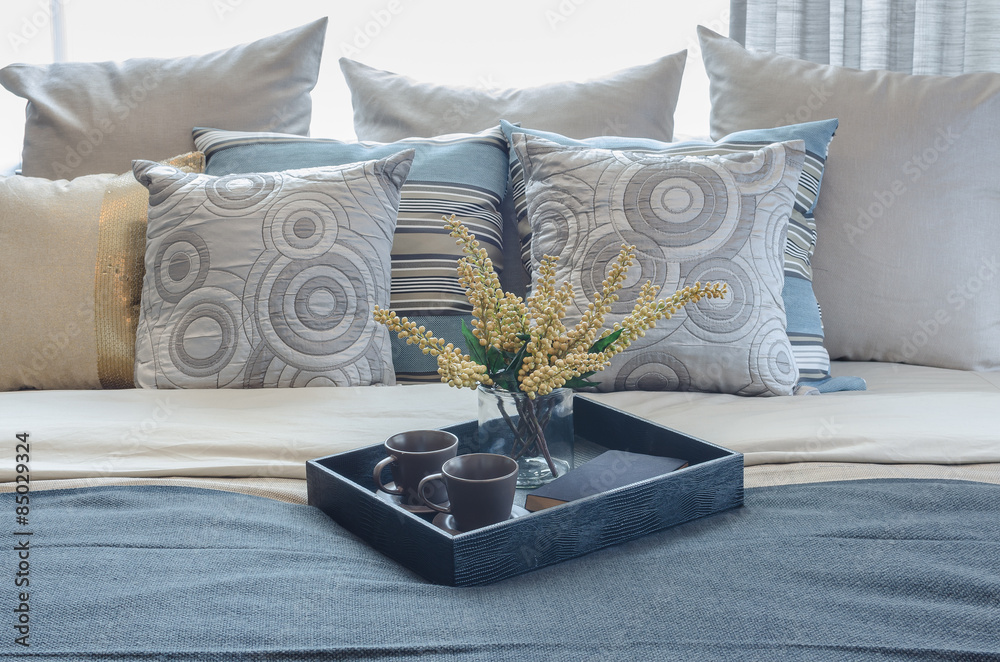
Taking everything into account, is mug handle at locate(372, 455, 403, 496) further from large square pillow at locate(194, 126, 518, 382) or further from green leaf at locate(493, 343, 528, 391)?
large square pillow at locate(194, 126, 518, 382)

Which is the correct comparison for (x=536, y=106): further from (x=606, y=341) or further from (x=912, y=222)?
(x=606, y=341)

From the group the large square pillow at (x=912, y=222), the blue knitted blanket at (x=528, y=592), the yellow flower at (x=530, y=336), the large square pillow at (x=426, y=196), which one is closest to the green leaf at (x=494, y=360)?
the yellow flower at (x=530, y=336)

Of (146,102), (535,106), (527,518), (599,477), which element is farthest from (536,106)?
(527,518)

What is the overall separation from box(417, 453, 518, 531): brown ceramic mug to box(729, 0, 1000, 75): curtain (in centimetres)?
182

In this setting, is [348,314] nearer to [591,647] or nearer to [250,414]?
[250,414]

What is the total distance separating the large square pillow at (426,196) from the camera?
5.13 ft

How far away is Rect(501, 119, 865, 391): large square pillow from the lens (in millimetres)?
1492

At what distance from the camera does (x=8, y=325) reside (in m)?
1.43

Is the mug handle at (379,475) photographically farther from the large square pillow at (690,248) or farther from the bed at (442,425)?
the large square pillow at (690,248)

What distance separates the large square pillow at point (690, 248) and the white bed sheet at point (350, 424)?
58 millimetres

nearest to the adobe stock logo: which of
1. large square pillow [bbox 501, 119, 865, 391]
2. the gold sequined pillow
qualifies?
large square pillow [bbox 501, 119, 865, 391]

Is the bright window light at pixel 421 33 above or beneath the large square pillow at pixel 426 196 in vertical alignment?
above

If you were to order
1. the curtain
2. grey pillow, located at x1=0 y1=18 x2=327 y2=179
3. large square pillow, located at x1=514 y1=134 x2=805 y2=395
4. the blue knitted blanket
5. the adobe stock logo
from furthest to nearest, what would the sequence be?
the adobe stock logo
the curtain
grey pillow, located at x1=0 y1=18 x2=327 y2=179
large square pillow, located at x1=514 y1=134 x2=805 y2=395
the blue knitted blanket

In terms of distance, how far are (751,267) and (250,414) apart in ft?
2.82
